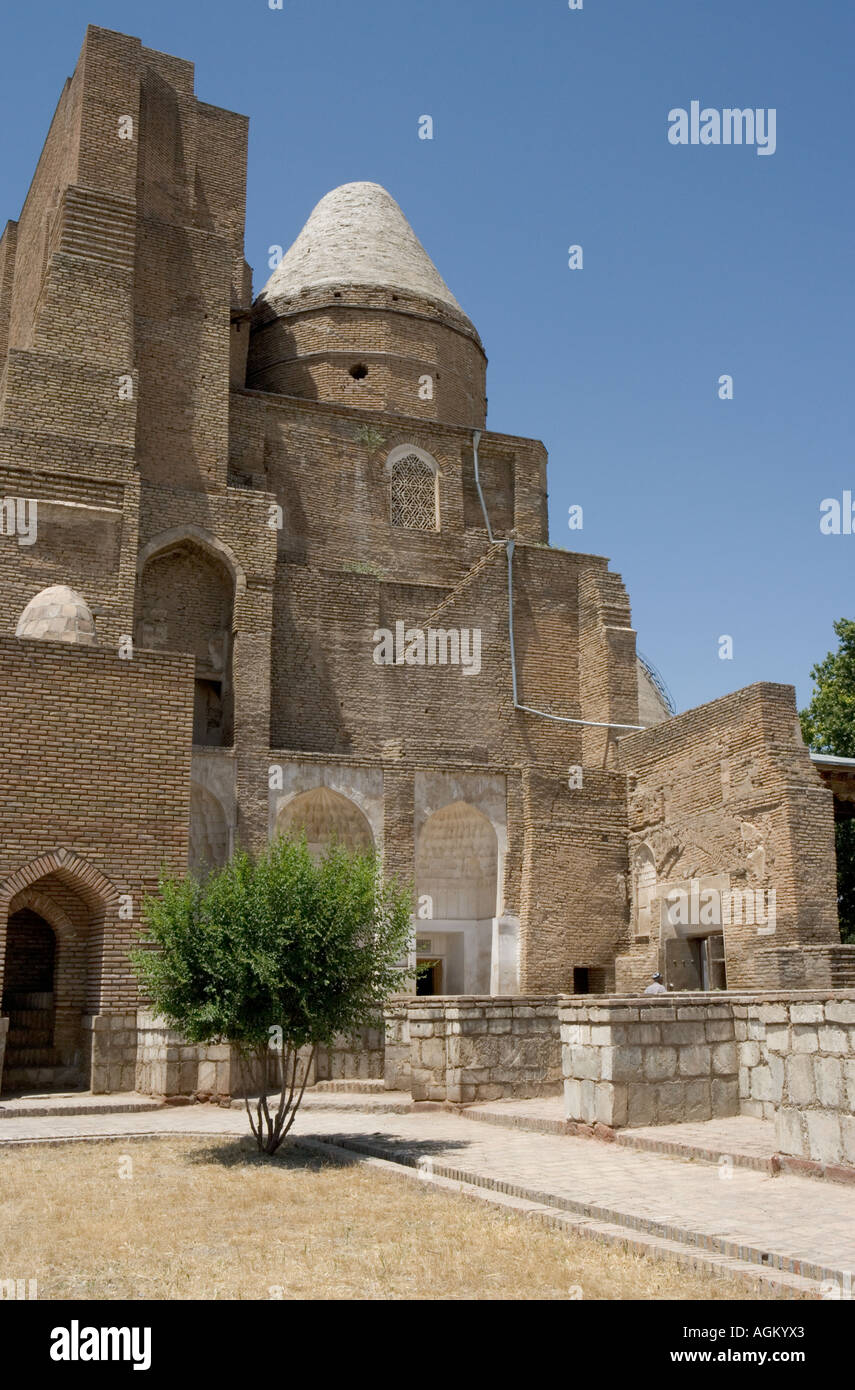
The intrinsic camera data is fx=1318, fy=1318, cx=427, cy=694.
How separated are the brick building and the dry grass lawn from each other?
553cm

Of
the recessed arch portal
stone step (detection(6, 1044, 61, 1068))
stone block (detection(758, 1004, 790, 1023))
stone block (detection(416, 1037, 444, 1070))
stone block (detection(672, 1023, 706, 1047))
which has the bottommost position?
stone step (detection(6, 1044, 61, 1068))

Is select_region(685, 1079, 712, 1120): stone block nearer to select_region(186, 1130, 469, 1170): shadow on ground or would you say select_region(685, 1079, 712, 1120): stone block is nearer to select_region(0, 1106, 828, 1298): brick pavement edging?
select_region(186, 1130, 469, 1170): shadow on ground

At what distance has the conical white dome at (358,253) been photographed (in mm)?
26438

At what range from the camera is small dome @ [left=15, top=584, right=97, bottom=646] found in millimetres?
15312

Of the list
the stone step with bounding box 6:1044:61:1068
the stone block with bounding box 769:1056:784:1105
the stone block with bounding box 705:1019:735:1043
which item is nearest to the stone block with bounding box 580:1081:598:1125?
the stone block with bounding box 705:1019:735:1043

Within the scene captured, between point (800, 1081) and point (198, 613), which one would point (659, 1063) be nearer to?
point (800, 1081)

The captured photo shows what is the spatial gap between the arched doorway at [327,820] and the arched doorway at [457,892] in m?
1.13

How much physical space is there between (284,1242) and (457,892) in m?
14.5

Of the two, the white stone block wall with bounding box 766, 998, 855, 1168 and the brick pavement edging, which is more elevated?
the white stone block wall with bounding box 766, 998, 855, 1168

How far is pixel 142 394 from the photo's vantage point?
2114cm

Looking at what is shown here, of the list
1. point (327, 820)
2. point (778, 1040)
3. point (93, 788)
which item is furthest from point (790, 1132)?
point (327, 820)

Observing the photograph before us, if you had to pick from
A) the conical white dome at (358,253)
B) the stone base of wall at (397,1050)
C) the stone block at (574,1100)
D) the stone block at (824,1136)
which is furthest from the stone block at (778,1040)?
the conical white dome at (358,253)

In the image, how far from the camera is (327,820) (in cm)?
1981

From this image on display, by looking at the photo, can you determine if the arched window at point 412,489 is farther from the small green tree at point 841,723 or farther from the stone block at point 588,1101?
the stone block at point 588,1101
